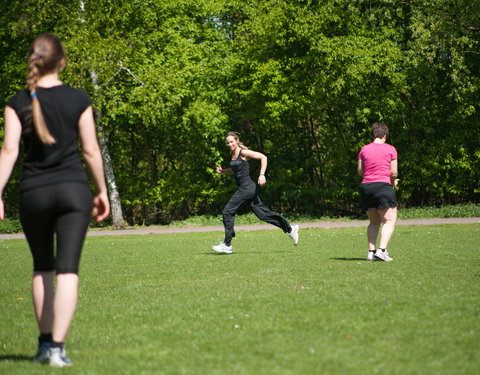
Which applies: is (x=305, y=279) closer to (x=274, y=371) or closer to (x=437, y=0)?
(x=274, y=371)

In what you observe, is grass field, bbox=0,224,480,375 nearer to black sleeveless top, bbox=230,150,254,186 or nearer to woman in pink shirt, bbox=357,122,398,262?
woman in pink shirt, bbox=357,122,398,262

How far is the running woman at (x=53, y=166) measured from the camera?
16.2 ft

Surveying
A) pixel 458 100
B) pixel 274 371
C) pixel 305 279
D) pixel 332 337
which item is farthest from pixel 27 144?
pixel 458 100

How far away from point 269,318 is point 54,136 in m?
2.67

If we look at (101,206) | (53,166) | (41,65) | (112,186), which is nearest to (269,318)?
(101,206)

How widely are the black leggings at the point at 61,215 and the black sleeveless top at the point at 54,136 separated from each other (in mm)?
64

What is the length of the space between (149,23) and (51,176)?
84.3ft

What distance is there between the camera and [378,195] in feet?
37.5

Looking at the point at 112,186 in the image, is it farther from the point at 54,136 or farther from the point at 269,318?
the point at 54,136

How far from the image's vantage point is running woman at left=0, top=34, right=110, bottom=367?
493 centimetres

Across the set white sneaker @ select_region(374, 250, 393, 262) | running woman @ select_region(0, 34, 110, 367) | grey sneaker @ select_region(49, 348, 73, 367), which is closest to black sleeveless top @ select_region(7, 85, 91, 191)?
running woman @ select_region(0, 34, 110, 367)

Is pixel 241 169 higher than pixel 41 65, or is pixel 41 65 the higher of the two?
pixel 41 65

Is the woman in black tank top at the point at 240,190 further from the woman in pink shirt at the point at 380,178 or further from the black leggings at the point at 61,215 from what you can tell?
the black leggings at the point at 61,215

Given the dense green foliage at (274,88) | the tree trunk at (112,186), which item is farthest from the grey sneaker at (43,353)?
the tree trunk at (112,186)
